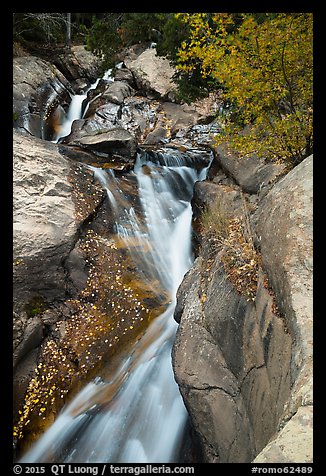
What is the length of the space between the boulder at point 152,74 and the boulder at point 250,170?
8.77 metres

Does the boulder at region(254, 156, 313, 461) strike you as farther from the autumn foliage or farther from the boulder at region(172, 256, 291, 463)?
the autumn foliage

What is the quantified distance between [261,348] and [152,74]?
631 inches

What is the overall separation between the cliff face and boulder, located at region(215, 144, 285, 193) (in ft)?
7.41

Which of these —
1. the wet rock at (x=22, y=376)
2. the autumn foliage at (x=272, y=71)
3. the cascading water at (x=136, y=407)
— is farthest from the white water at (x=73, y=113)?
the wet rock at (x=22, y=376)

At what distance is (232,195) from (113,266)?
3289 millimetres

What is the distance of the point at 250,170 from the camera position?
758 centimetres

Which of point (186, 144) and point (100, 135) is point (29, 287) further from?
point (186, 144)

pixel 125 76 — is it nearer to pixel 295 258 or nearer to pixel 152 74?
Result: pixel 152 74

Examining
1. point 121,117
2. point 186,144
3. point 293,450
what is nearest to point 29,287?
point 293,450

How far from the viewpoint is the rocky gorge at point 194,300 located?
11.2 ft

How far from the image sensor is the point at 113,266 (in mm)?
7277

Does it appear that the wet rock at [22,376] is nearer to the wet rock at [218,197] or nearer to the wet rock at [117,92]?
the wet rock at [218,197]

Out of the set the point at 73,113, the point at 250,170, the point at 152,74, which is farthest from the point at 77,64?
the point at 250,170

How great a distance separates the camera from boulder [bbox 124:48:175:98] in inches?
620
